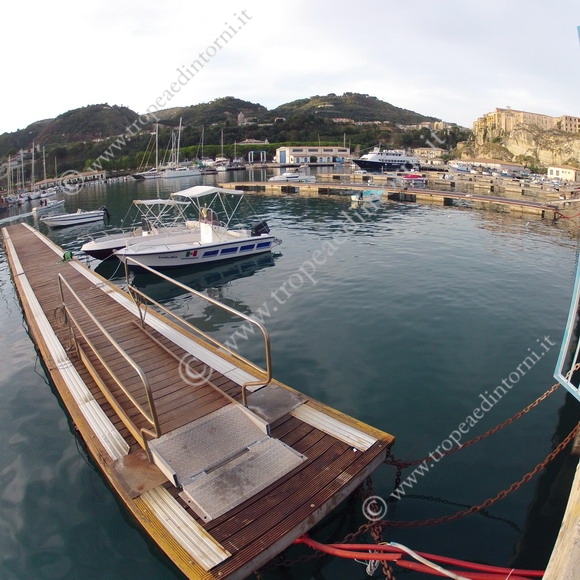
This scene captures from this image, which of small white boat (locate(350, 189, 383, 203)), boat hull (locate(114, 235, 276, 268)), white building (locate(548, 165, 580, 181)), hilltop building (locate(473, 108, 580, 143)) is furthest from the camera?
hilltop building (locate(473, 108, 580, 143))

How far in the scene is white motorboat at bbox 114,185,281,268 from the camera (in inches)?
752

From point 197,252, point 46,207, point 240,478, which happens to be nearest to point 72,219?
point 46,207

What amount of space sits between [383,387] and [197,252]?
1340cm

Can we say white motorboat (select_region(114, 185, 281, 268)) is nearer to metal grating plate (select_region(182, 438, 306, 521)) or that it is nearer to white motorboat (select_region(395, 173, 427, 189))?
metal grating plate (select_region(182, 438, 306, 521))

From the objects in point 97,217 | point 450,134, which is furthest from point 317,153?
point 97,217

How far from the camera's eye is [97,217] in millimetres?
36875

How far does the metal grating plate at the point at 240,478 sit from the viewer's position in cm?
479

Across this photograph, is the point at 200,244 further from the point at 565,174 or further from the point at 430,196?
the point at 565,174

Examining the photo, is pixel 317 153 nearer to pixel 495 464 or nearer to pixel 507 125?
pixel 507 125

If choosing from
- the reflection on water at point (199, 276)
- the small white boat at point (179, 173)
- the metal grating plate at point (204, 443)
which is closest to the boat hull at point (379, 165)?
the small white boat at point (179, 173)

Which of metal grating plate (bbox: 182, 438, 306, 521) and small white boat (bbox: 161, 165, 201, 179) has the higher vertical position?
small white boat (bbox: 161, 165, 201, 179)

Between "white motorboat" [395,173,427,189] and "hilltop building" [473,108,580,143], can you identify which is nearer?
"white motorboat" [395,173,427,189]

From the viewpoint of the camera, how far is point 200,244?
20.2m

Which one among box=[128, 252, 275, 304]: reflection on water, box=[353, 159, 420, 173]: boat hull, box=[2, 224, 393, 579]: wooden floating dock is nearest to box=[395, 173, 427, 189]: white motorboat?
box=[353, 159, 420, 173]: boat hull
